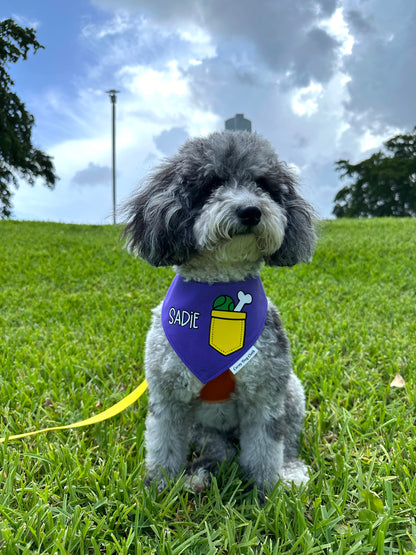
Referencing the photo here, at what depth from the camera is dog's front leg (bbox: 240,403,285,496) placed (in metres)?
2.45

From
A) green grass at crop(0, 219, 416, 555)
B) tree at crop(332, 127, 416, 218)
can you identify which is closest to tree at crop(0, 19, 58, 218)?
green grass at crop(0, 219, 416, 555)

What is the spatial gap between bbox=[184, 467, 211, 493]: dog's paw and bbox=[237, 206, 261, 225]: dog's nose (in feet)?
4.68

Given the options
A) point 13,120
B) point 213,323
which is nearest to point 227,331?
point 213,323

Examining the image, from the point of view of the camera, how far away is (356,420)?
304 centimetres

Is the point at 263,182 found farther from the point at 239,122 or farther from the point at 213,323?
the point at 239,122

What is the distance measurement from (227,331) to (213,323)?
88mm

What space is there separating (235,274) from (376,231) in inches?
451

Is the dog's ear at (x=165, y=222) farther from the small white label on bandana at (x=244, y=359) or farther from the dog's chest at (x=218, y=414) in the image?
the dog's chest at (x=218, y=414)

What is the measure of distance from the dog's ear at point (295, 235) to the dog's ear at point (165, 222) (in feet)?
1.78

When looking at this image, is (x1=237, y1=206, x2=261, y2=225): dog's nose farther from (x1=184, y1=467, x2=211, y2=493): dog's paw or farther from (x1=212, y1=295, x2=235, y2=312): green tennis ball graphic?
(x1=184, y1=467, x2=211, y2=493): dog's paw

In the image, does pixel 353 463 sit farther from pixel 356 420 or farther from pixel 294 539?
pixel 294 539

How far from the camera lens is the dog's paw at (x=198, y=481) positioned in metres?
2.43

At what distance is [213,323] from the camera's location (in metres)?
2.46

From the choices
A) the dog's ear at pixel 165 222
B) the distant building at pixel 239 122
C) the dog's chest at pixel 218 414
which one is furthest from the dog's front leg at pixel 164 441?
the distant building at pixel 239 122
